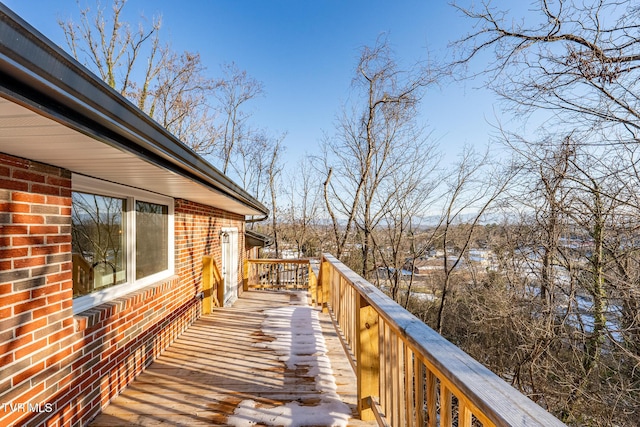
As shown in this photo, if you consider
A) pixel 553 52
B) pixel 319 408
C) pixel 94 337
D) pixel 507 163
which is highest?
pixel 553 52

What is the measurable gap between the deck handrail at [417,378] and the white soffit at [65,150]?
1.72 meters

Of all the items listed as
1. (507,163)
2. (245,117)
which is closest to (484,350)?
(507,163)

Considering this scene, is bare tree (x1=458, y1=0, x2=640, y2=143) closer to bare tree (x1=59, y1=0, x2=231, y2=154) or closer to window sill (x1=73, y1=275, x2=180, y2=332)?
window sill (x1=73, y1=275, x2=180, y2=332)

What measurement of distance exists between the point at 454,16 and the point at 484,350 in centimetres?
1100

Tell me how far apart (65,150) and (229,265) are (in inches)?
208

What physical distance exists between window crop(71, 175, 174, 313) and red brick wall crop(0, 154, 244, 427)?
0.63ft

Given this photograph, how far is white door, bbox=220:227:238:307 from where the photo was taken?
6.32 metres

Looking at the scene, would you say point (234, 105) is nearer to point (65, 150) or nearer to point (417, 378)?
point (65, 150)

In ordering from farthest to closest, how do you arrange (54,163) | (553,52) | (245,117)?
(245,117) < (553,52) < (54,163)

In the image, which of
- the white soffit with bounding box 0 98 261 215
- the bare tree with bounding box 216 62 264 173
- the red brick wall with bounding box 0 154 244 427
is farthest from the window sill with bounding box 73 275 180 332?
the bare tree with bounding box 216 62 264 173

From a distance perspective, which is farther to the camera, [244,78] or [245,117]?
[245,117]

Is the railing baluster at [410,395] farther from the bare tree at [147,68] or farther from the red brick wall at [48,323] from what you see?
the bare tree at [147,68]

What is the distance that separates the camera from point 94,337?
2402 millimetres

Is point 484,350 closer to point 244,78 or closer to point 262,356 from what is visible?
point 262,356
